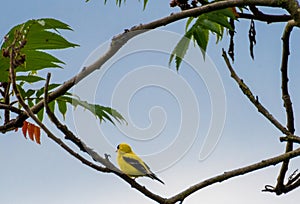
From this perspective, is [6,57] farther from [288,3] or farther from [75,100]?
[288,3]

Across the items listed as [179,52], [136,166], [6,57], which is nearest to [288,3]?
[179,52]

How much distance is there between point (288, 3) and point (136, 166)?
629mm

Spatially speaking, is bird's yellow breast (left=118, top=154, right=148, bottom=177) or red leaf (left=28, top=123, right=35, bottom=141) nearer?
bird's yellow breast (left=118, top=154, right=148, bottom=177)

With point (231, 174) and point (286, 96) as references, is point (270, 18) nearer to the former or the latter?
point (286, 96)

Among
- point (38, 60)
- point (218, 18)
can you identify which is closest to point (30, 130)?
point (38, 60)

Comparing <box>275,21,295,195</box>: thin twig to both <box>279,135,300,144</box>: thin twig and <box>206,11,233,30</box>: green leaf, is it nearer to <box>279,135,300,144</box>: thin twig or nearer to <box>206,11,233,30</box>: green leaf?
<box>279,135,300,144</box>: thin twig

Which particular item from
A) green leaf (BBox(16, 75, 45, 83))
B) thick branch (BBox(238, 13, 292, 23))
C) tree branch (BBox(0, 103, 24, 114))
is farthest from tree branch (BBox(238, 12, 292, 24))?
tree branch (BBox(0, 103, 24, 114))

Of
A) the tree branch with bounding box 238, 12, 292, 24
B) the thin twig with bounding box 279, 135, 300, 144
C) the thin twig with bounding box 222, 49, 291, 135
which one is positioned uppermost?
the tree branch with bounding box 238, 12, 292, 24

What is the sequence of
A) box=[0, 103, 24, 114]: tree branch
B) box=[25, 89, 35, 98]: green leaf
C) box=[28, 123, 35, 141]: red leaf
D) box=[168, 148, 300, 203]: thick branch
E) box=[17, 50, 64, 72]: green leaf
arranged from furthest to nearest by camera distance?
box=[28, 123, 35, 141]: red leaf < box=[25, 89, 35, 98]: green leaf < box=[17, 50, 64, 72]: green leaf < box=[0, 103, 24, 114]: tree branch < box=[168, 148, 300, 203]: thick branch

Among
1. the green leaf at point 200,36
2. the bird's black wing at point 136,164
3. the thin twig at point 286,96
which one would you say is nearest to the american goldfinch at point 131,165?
the bird's black wing at point 136,164

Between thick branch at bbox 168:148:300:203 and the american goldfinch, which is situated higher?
the american goldfinch

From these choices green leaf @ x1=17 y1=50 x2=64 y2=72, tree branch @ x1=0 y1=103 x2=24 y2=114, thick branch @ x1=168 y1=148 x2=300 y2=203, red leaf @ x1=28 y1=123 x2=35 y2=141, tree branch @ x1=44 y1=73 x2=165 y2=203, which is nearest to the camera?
tree branch @ x1=44 y1=73 x2=165 y2=203

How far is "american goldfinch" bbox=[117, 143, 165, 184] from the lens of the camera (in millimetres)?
1486

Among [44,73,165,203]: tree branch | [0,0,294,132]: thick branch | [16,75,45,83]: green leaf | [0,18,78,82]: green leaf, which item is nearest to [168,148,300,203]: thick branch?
[44,73,165,203]: tree branch
